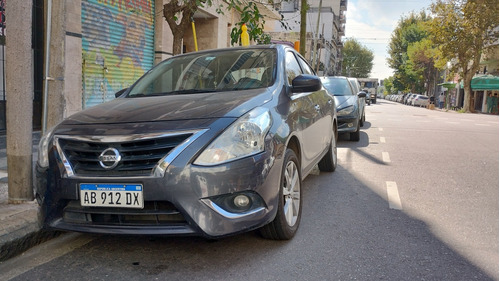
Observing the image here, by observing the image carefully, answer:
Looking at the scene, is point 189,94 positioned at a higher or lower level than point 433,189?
higher

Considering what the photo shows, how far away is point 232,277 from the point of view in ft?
9.04

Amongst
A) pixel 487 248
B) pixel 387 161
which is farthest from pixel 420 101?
pixel 487 248

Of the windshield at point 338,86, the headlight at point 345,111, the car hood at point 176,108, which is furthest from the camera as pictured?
the windshield at point 338,86

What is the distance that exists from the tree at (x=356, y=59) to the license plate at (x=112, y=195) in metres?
88.4

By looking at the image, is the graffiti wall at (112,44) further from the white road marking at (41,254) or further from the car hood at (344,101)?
the white road marking at (41,254)

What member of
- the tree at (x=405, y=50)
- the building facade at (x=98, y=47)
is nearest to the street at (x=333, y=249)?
the building facade at (x=98, y=47)

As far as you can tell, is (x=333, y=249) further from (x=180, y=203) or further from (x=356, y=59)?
(x=356, y=59)

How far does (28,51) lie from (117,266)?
2174 millimetres

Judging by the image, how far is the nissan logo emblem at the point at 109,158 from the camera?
2.77 meters

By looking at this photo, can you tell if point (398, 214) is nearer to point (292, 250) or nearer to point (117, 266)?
point (292, 250)

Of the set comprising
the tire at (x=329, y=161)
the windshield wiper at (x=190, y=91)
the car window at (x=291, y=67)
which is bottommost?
the tire at (x=329, y=161)

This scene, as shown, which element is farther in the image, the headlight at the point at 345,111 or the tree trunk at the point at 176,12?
the headlight at the point at 345,111

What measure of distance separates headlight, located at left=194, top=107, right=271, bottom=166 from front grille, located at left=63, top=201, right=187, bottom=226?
38cm

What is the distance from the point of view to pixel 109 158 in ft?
9.12
